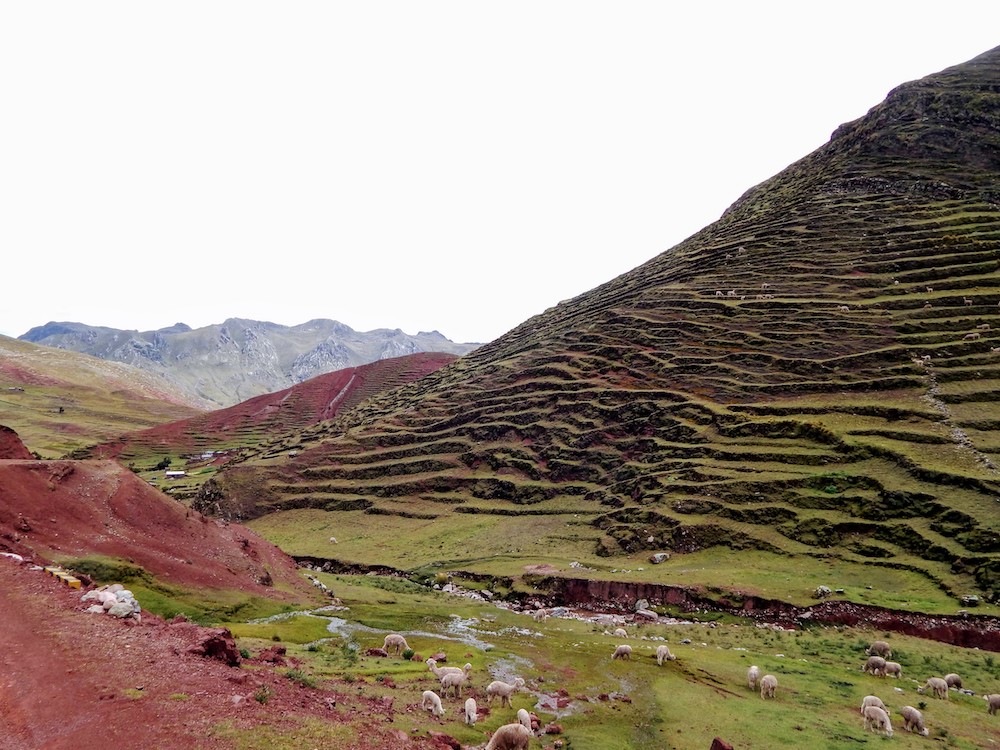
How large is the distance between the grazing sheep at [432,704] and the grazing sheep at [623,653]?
1208 centimetres

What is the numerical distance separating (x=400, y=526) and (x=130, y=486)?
119ft

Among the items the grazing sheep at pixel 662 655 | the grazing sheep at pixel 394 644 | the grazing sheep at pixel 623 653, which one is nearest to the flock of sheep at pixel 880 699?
the grazing sheep at pixel 662 655

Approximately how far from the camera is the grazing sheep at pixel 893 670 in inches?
1000

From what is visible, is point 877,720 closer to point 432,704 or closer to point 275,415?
point 432,704

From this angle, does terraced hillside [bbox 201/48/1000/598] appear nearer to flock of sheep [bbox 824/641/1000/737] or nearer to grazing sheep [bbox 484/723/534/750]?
flock of sheep [bbox 824/641/1000/737]

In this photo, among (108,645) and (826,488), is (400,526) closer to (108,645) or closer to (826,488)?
(826,488)

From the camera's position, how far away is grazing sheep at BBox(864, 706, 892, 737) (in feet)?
62.0

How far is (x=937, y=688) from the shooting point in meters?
22.8

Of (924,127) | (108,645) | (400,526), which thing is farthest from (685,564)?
(924,127)

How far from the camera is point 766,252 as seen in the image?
88188 millimetres

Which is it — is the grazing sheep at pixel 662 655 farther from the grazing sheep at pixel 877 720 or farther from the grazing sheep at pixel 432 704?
the grazing sheep at pixel 432 704

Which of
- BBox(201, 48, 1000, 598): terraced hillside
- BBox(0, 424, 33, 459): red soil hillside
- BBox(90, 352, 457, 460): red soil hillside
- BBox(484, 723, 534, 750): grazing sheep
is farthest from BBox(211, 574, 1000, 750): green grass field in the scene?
BBox(90, 352, 457, 460): red soil hillside

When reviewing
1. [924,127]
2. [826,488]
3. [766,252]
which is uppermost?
[924,127]

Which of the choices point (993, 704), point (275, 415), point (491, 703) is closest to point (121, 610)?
point (491, 703)
